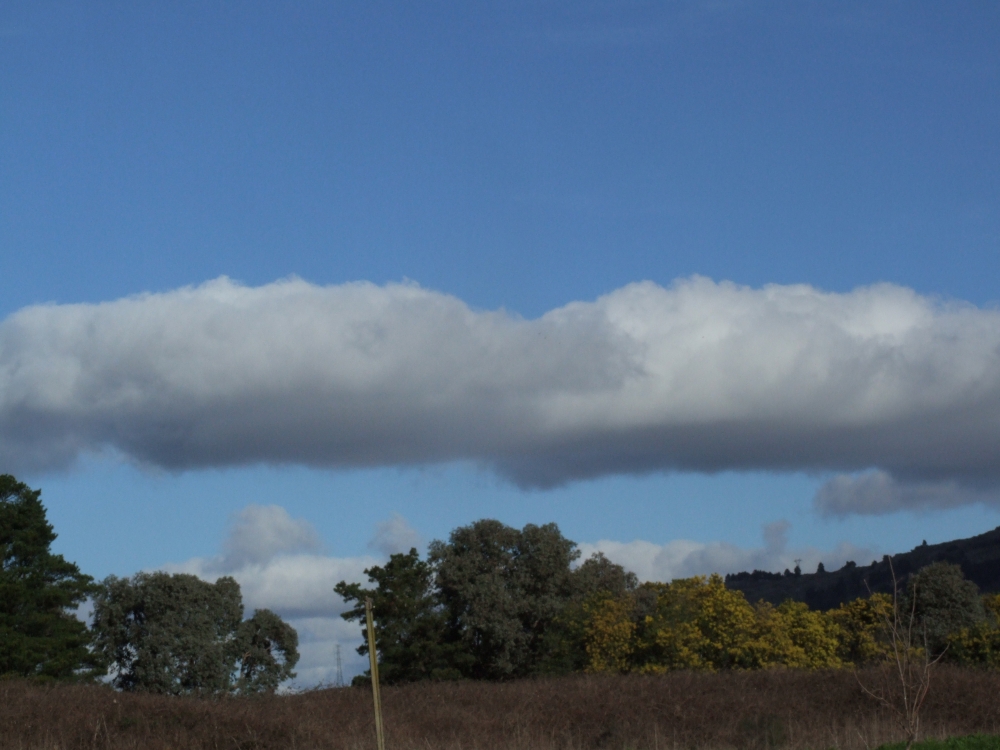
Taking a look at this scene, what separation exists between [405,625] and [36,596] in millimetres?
17010

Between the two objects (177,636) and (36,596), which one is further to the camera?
(177,636)

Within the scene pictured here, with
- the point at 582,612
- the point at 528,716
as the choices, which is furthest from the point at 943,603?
the point at 528,716

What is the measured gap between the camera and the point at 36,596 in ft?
153

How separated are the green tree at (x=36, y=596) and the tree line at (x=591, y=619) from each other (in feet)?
39.6

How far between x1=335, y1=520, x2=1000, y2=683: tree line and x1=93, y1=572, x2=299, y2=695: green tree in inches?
447

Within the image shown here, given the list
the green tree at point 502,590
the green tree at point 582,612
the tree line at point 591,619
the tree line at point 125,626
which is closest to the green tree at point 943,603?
the tree line at point 591,619

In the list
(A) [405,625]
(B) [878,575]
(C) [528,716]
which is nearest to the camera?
(C) [528,716]

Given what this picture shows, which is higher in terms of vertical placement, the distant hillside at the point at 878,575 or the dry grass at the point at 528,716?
the distant hillside at the point at 878,575

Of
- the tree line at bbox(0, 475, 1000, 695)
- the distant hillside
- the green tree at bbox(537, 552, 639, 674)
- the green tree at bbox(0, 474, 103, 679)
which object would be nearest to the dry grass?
the tree line at bbox(0, 475, 1000, 695)

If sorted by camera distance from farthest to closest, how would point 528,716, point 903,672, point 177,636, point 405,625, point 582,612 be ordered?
1. point 177,636
2. point 405,625
3. point 582,612
4. point 528,716
5. point 903,672

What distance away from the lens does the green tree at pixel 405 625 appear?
52344mm

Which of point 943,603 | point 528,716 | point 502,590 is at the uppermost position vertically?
point 502,590

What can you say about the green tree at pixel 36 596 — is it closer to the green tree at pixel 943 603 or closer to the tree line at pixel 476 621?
the tree line at pixel 476 621

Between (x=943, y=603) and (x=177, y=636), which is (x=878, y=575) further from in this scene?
(x=177, y=636)
